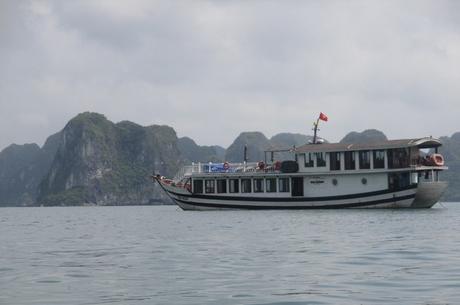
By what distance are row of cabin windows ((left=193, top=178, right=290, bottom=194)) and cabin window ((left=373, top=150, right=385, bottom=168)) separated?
7011mm

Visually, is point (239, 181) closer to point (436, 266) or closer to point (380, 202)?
point (380, 202)

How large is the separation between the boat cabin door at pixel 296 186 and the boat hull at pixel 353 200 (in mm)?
408

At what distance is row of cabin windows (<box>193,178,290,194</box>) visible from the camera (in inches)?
2192

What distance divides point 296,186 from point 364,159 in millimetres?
5751

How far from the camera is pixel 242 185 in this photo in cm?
5703

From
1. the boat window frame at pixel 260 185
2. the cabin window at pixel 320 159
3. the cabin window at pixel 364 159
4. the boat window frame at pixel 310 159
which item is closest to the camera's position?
the cabin window at pixel 364 159

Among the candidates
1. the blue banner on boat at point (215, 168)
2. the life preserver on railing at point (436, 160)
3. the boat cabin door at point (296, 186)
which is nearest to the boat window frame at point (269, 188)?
the boat cabin door at point (296, 186)

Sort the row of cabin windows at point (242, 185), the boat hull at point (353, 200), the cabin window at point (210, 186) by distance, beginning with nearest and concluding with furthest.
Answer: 1. the boat hull at point (353, 200)
2. the row of cabin windows at point (242, 185)
3. the cabin window at point (210, 186)

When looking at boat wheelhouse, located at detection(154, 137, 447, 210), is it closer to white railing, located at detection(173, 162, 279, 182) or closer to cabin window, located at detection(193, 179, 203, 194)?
white railing, located at detection(173, 162, 279, 182)

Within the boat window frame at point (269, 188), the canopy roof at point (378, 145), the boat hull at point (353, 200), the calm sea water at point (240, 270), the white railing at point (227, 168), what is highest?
the canopy roof at point (378, 145)

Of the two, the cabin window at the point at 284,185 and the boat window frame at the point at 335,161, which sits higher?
the boat window frame at the point at 335,161

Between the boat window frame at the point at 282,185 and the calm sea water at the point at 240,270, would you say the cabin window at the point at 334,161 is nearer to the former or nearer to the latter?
the boat window frame at the point at 282,185

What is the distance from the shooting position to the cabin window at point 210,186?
58.5 metres

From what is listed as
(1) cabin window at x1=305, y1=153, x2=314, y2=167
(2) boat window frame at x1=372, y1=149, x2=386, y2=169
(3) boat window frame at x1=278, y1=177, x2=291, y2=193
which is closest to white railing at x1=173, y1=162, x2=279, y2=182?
(3) boat window frame at x1=278, y1=177, x2=291, y2=193
